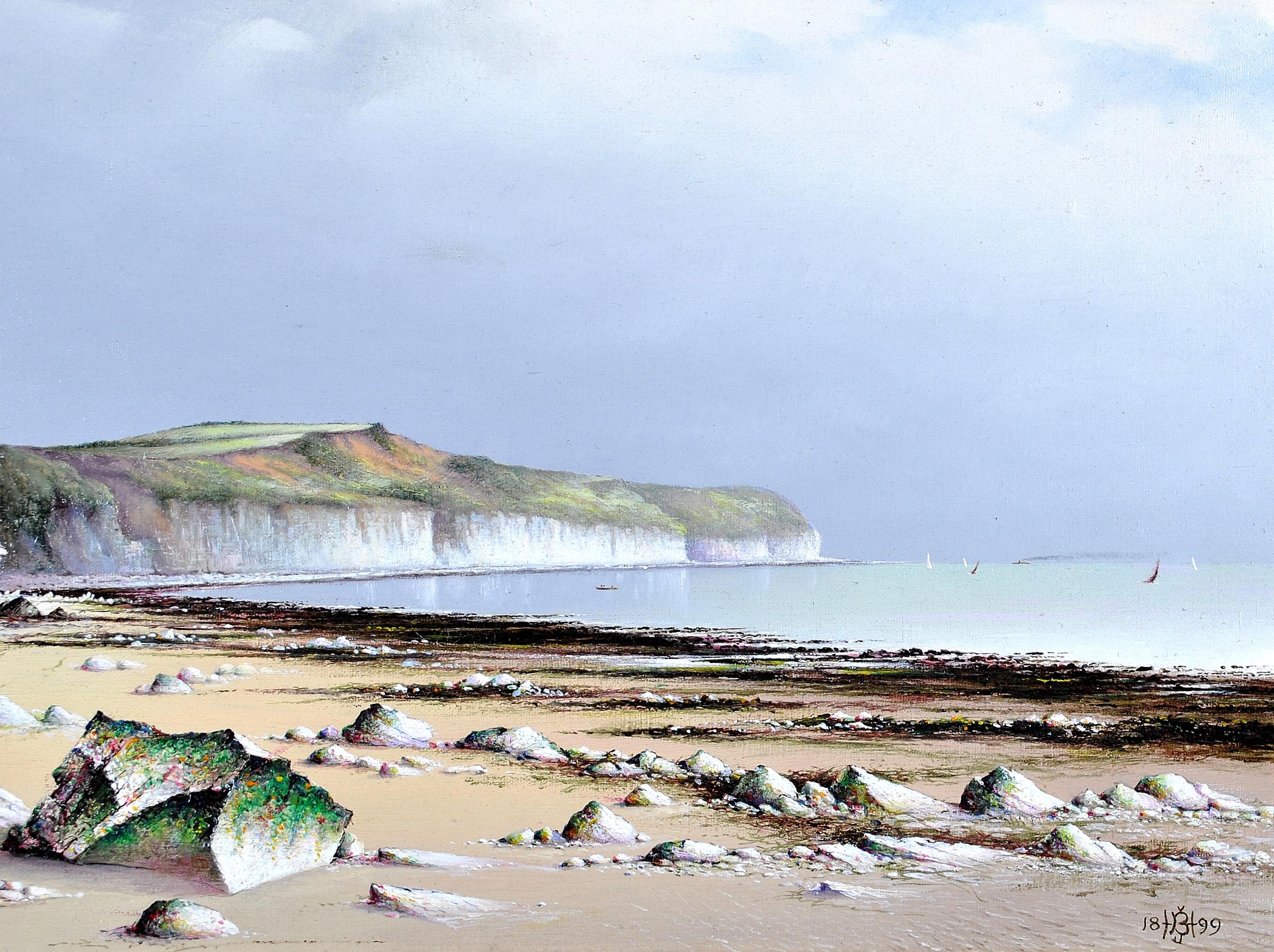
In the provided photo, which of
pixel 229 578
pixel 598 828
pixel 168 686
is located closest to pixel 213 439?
pixel 229 578

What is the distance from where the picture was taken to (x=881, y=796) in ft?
23.9

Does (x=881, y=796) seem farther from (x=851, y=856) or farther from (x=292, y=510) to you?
(x=292, y=510)

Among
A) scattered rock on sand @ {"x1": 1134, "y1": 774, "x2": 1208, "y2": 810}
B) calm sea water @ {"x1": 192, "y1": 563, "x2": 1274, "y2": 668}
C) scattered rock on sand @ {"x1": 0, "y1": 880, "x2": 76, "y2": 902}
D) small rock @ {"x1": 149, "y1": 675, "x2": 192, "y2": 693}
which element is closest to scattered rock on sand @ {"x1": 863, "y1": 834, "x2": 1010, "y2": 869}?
scattered rock on sand @ {"x1": 1134, "y1": 774, "x2": 1208, "y2": 810}

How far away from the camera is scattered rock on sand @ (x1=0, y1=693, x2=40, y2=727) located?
9242 mm

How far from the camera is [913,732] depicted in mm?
11750

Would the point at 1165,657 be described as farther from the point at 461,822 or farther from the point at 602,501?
the point at 602,501

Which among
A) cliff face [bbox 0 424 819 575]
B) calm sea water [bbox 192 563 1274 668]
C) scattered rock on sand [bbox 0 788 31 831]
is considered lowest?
calm sea water [bbox 192 563 1274 668]

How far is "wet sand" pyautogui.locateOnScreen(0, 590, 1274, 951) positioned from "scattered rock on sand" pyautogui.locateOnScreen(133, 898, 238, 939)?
0.23ft

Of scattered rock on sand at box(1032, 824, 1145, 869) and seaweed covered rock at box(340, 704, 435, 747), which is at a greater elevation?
seaweed covered rock at box(340, 704, 435, 747)

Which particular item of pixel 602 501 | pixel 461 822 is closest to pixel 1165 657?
pixel 461 822

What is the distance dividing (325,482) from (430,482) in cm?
1556

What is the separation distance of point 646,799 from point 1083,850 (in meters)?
2.51

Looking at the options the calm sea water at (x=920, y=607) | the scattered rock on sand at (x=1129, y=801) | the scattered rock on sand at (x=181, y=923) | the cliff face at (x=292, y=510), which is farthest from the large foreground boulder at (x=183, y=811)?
the cliff face at (x=292, y=510)
